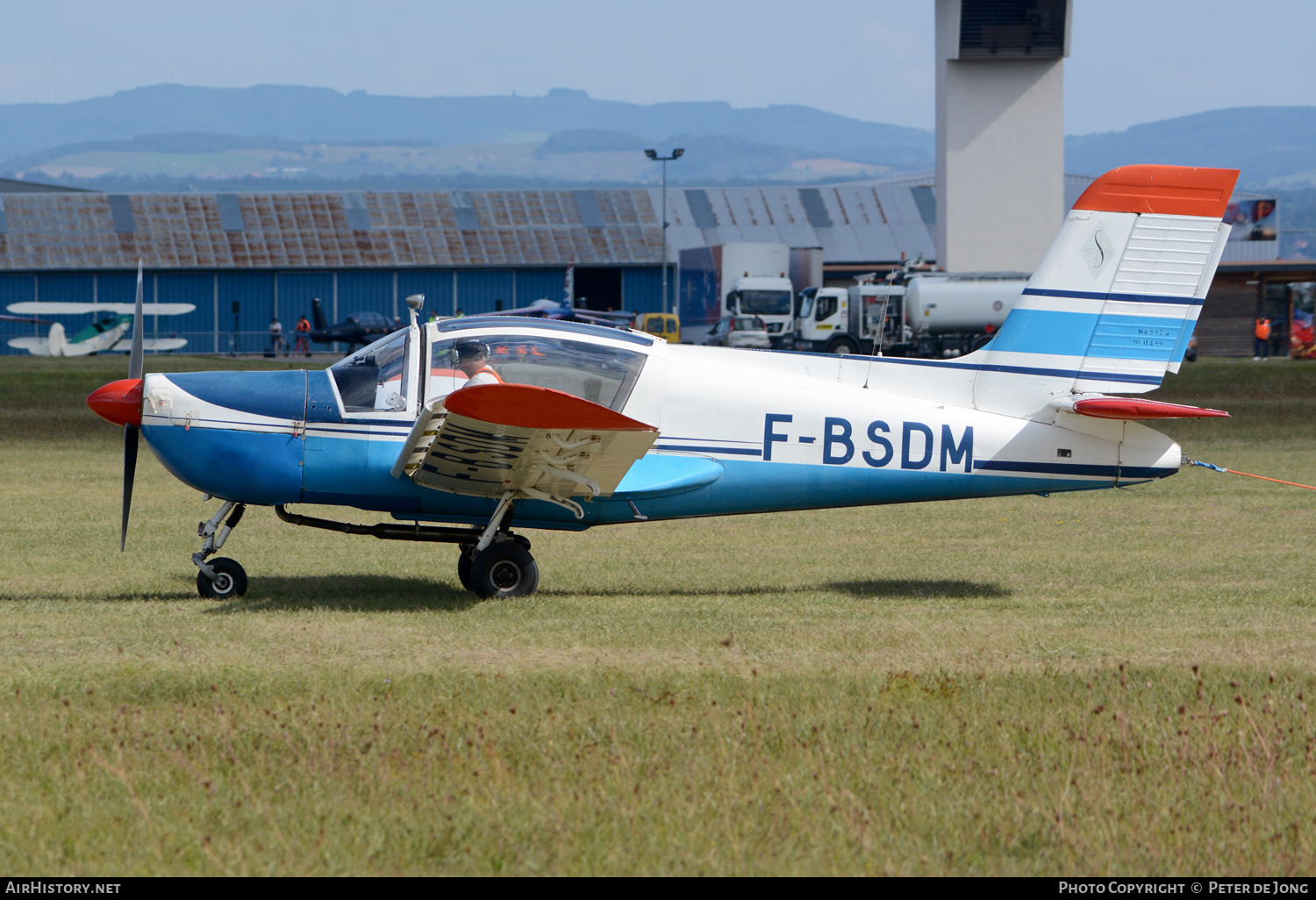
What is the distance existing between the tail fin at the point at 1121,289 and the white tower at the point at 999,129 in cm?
3342

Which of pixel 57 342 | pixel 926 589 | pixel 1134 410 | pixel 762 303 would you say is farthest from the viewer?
pixel 57 342

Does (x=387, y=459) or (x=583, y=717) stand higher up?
(x=387, y=459)

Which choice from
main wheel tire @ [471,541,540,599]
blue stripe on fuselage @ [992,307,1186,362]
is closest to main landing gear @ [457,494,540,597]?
main wheel tire @ [471,541,540,599]

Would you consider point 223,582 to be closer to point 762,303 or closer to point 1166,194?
point 1166,194

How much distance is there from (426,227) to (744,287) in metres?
20.2

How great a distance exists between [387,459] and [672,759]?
4.58m

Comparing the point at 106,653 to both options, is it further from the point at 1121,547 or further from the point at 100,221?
the point at 100,221

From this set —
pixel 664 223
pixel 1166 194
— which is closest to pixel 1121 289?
pixel 1166 194

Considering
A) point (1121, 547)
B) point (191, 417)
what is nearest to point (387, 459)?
point (191, 417)

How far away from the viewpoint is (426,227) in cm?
6022

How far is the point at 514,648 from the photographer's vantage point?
7.51m

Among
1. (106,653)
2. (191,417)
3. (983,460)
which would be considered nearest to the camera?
(106,653)

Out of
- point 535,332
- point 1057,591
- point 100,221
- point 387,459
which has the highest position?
point 100,221

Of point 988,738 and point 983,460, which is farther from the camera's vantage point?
point 983,460
